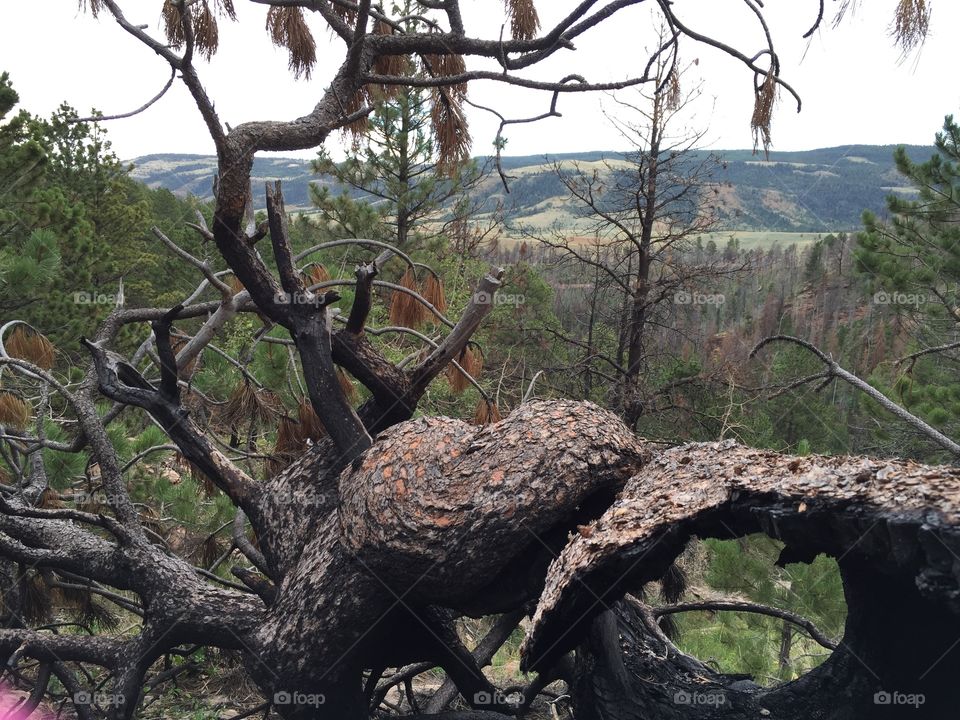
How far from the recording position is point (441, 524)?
8.46 feet

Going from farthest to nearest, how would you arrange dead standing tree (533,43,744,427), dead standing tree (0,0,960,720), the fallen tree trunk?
dead standing tree (533,43,744,427)
dead standing tree (0,0,960,720)
the fallen tree trunk

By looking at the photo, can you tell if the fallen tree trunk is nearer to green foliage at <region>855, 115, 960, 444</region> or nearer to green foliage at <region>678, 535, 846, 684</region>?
green foliage at <region>678, 535, 846, 684</region>

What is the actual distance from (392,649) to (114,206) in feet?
76.1

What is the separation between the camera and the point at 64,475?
461cm

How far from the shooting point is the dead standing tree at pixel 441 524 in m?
2.26

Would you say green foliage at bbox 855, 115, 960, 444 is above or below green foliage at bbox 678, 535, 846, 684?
above

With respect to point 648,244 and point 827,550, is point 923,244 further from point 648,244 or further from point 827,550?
point 827,550

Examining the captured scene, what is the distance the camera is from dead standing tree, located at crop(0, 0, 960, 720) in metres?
2.26

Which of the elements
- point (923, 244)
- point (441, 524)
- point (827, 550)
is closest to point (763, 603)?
point (827, 550)

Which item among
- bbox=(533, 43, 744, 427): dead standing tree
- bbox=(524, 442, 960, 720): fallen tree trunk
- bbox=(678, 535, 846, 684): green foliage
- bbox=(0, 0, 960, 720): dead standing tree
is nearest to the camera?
bbox=(524, 442, 960, 720): fallen tree trunk

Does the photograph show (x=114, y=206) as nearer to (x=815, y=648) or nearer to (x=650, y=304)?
(x=650, y=304)

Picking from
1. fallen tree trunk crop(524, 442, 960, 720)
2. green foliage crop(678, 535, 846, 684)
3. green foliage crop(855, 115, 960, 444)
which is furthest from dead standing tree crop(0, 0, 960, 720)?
green foliage crop(855, 115, 960, 444)

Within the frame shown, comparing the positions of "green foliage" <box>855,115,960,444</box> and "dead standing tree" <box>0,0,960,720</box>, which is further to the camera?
"green foliage" <box>855,115,960,444</box>

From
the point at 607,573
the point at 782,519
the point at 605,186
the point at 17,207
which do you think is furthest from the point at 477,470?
the point at 17,207
